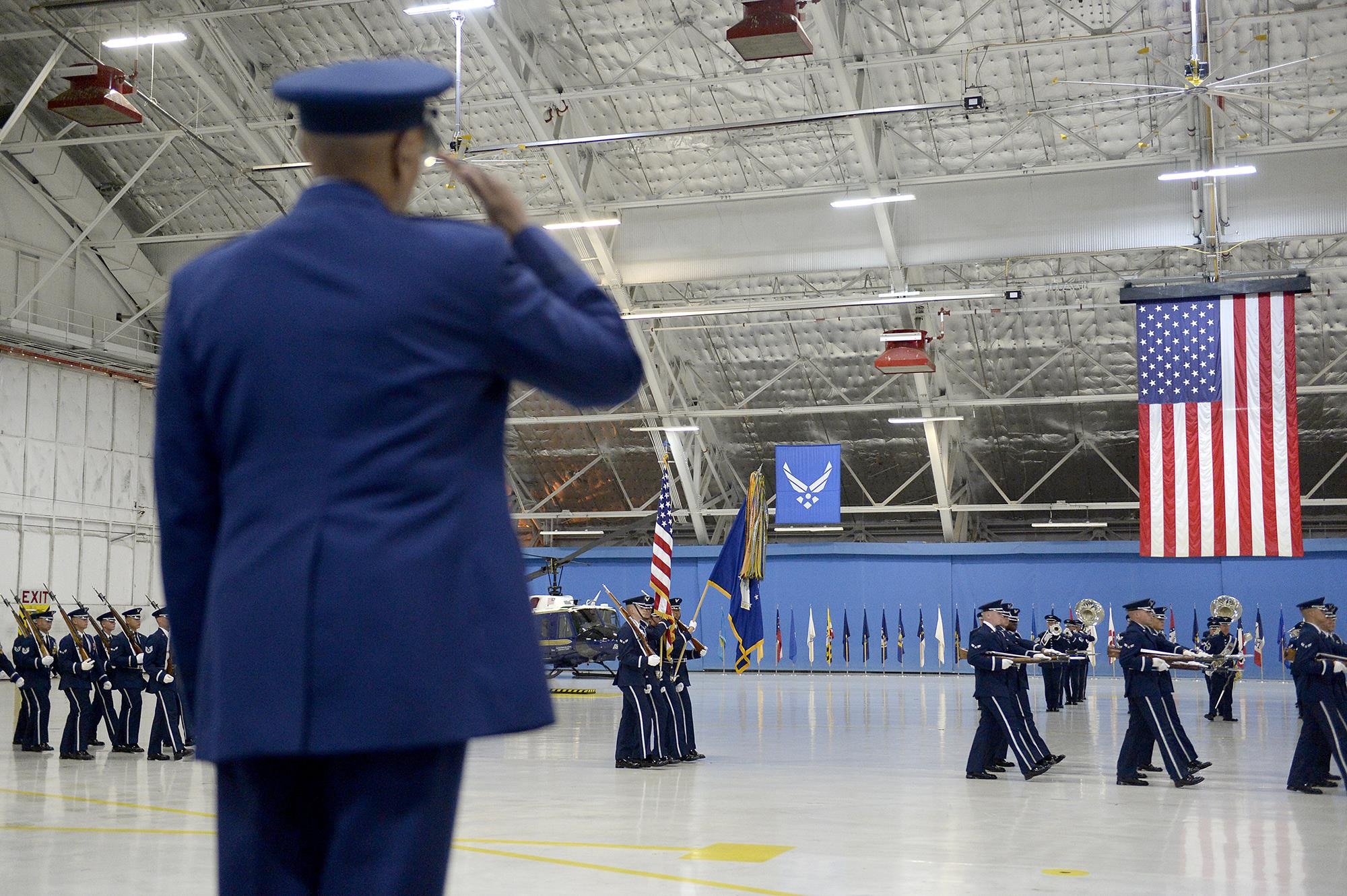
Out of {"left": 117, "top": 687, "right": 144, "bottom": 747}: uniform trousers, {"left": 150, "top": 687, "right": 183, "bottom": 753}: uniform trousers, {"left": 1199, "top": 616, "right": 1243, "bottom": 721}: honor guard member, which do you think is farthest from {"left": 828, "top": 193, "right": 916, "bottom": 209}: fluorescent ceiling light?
{"left": 117, "top": 687, "right": 144, "bottom": 747}: uniform trousers

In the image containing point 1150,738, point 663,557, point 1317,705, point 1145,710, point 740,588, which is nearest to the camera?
point 1317,705

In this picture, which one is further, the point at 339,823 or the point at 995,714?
the point at 995,714

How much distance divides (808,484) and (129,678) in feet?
48.6

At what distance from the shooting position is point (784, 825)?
28.4ft

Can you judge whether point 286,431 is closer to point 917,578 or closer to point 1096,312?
point 1096,312

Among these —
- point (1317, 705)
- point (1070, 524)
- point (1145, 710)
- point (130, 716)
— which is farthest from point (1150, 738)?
point (1070, 524)

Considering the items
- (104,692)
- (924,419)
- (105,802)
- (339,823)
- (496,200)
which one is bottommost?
(105,802)

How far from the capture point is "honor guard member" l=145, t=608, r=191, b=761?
42.5 feet

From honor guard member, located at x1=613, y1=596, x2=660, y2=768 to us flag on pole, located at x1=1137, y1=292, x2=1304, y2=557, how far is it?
7.12 m

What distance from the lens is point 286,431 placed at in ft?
5.03

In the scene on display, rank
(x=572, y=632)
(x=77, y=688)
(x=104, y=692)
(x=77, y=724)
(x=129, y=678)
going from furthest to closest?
(x=572, y=632)
(x=104, y=692)
(x=129, y=678)
(x=77, y=724)
(x=77, y=688)

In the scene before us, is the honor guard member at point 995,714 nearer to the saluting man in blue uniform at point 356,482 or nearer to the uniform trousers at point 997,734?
the uniform trousers at point 997,734

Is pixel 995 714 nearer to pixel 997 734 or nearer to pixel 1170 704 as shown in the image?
pixel 997 734

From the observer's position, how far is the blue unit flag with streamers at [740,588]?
18.6 m
